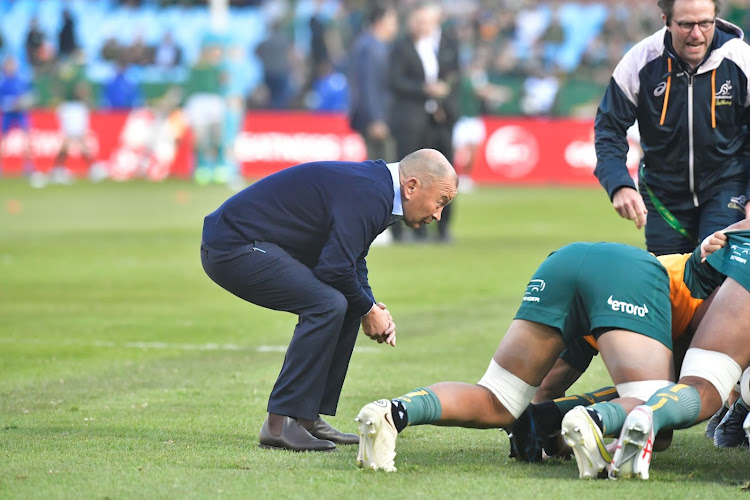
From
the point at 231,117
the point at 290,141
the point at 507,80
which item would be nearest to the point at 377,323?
the point at 231,117

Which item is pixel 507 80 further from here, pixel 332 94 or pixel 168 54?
pixel 168 54

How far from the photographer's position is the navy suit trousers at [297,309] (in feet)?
19.3

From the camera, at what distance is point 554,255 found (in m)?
5.59

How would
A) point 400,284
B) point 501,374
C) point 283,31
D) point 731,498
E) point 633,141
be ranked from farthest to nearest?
point 283,31, point 633,141, point 400,284, point 501,374, point 731,498

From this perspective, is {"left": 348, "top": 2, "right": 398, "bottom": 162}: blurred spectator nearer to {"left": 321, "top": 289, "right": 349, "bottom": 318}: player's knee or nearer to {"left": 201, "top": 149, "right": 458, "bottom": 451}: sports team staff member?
{"left": 201, "top": 149, "right": 458, "bottom": 451}: sports team staff member

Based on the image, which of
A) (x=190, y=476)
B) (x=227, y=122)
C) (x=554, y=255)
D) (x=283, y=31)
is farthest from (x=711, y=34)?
(x=283, y=31)

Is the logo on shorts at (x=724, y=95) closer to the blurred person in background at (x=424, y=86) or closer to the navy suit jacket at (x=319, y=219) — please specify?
the navy suit jacket at (x=319, y=219)

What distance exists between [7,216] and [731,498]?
17437 millimetres

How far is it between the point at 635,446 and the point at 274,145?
25700mm

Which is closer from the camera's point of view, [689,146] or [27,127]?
[689,146]

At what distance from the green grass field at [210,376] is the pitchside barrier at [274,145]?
37.6 feet

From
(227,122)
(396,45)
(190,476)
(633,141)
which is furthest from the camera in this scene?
(227,122)

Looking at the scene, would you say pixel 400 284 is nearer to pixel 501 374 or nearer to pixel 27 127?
pixel 501 374

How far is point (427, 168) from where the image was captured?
19.2ft
